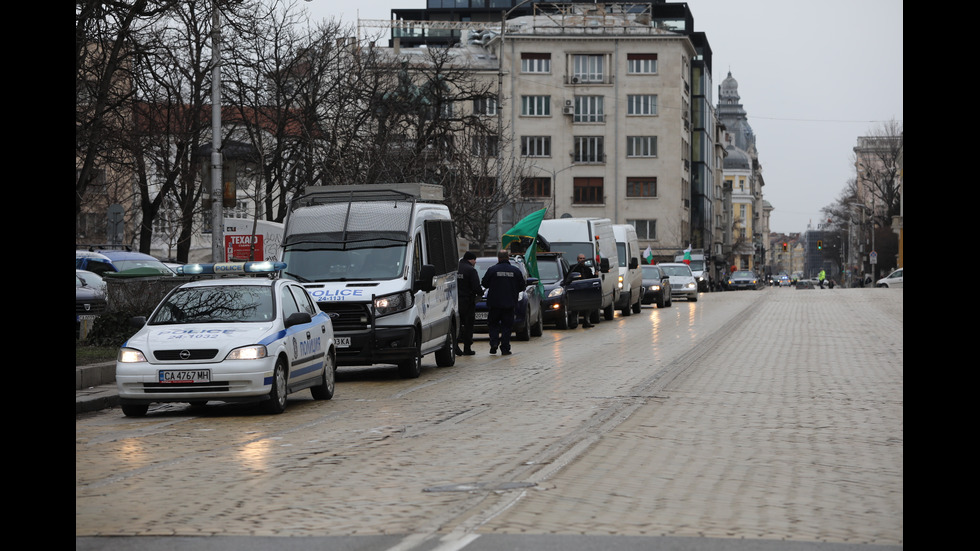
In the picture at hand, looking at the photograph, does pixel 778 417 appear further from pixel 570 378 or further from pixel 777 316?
pixel 777 316

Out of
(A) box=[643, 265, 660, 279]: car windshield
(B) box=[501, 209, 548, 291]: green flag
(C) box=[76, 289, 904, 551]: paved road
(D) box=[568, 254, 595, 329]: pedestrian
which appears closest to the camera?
(C) box=[76, 289, 904, 551]: paved road

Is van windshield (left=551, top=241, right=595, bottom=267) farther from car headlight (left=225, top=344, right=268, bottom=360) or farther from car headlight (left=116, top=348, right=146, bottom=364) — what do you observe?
car headlight (left=116, top=348, right=146, bottom=364)

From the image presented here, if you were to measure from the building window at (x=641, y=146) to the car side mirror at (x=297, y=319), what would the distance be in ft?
260

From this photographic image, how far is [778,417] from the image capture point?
13.5m

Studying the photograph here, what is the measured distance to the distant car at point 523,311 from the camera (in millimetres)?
28406

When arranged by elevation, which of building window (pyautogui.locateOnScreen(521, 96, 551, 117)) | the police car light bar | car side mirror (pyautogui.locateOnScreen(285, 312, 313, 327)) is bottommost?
car side mirror (pyautogui.locateOnScreen(285, 312, 313, 327))

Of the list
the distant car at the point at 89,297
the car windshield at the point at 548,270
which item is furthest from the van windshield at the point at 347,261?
the car windshield at the point at 548,270

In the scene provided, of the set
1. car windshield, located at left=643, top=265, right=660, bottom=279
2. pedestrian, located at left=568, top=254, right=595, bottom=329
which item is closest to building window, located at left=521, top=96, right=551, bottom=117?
car windshield, located at left=643, top=265, right=660, bottom=279

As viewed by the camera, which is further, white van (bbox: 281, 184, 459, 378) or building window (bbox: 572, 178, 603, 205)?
building window (bbox: 572, 178, 603, 205)

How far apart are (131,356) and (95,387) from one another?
3085mm

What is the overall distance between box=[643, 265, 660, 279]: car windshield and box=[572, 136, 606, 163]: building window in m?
43.9

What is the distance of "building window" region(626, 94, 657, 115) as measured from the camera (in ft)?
307
